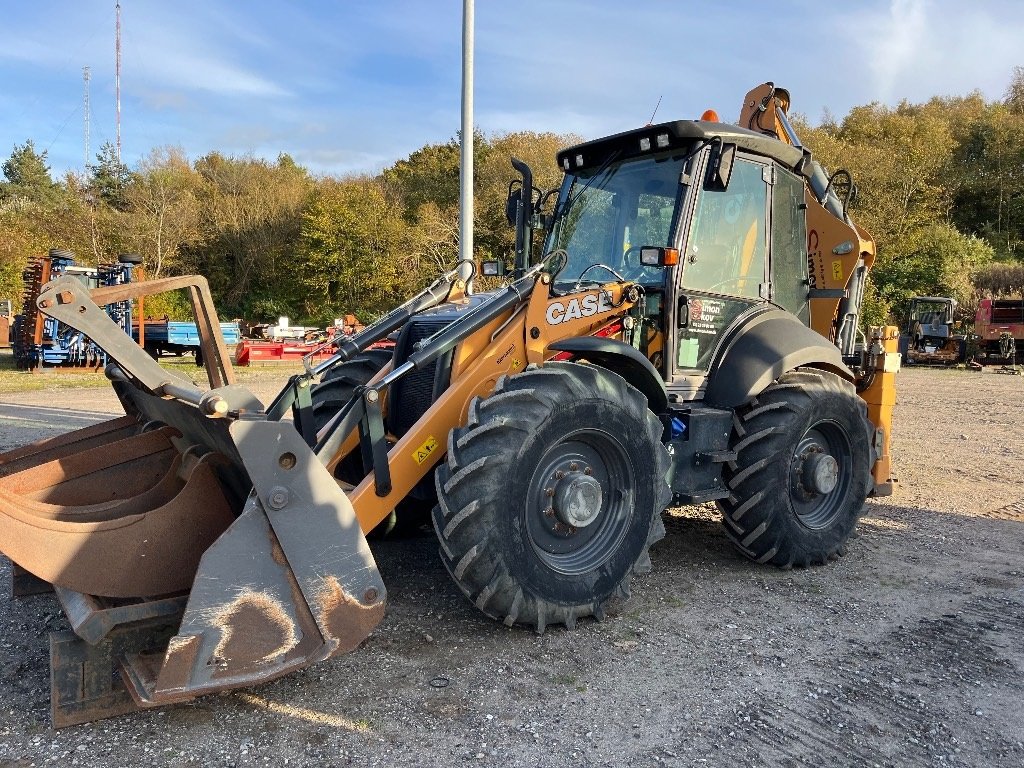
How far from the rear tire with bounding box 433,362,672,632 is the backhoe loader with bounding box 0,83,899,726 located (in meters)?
0.01

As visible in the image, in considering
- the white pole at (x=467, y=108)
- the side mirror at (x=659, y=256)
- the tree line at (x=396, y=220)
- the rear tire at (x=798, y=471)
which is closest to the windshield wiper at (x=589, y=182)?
the side mirror at (x=659, y=256)

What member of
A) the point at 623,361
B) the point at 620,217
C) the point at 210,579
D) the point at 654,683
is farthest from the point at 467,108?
the point at 210,579

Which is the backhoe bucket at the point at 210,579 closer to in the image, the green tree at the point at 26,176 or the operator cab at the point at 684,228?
the operator cab at the point at 684,228

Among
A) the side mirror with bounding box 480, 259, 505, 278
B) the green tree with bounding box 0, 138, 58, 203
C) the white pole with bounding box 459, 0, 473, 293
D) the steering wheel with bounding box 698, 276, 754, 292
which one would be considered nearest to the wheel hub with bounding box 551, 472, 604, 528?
the steering wheel with bounding box 698, 276, 754, 292

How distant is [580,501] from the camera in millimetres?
3939

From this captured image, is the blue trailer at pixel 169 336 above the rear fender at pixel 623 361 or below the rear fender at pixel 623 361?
below

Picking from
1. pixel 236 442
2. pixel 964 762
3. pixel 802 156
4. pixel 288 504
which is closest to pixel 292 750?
pixel 288 504

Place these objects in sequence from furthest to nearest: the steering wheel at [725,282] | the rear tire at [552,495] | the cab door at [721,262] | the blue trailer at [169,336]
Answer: the blue trailer at [169,336] → the steering wheel at [725,282] → the cab door at [721,262] → the rear tire at [552,495]

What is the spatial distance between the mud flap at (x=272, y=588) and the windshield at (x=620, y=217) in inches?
99.0

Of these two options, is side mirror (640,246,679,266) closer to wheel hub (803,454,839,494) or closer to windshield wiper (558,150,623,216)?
windshield wiper (558,150,623,216)

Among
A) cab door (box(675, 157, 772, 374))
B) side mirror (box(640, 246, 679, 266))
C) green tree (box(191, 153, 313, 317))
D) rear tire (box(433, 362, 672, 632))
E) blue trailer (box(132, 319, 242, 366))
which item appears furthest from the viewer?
green tree (box(191, 153, 313, 317))

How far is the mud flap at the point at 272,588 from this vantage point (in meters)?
2.90

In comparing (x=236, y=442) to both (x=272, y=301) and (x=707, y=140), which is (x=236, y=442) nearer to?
(x=707, y=140)

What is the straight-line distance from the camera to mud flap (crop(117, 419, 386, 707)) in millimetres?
2904
